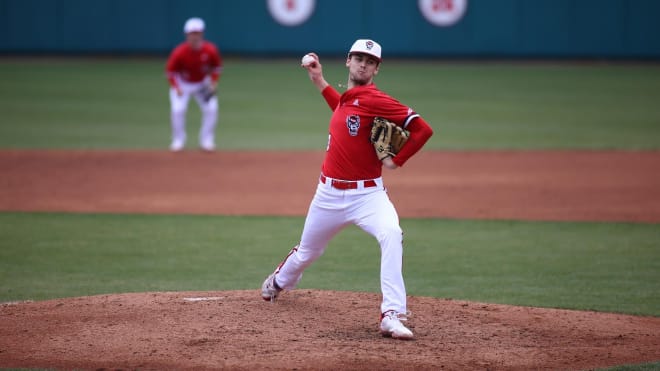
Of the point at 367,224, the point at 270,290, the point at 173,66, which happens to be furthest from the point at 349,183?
the point at 173,66

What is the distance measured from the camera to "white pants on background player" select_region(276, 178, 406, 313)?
19.7 ft

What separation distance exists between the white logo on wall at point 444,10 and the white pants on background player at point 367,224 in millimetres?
23524

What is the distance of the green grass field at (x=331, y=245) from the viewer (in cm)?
806

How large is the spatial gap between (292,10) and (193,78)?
13.9 meters

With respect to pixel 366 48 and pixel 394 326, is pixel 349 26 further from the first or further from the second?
pixel 394 326

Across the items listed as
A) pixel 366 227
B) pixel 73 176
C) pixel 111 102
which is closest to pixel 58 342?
pixel 366 227

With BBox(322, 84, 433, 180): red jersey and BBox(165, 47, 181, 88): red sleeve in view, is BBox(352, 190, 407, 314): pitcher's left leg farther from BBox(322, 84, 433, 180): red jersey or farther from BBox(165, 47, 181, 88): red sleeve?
BBox(165, 47, 181, 88): red sleeve

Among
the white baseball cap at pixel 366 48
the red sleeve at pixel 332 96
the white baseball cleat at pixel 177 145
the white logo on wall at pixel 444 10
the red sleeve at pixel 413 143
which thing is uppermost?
the white logo on wall at pixel 444 10

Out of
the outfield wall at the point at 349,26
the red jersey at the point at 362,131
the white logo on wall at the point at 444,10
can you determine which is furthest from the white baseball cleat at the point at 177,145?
the white logo on wall at the point at 444,10

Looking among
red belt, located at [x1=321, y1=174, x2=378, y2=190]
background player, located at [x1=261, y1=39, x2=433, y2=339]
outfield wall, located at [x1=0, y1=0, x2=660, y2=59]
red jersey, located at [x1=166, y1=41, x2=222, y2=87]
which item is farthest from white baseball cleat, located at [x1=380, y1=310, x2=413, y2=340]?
outfield wall, located at [x1=0, y1=0, x2=660, y2=59]

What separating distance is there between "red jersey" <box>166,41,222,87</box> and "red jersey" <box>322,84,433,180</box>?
982cm

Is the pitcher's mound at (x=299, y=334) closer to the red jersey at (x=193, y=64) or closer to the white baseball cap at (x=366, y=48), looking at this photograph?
the white baseball cap at (x=366, y=48)

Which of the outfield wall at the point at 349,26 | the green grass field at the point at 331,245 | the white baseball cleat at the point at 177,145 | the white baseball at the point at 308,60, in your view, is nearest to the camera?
the white baseball at the point at 308,60

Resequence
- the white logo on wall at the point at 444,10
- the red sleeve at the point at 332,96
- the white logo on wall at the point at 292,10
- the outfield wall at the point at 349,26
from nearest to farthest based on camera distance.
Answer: the red sleeve at the point at 332,96 < the outfield wall at the point at 349,26 < the white logo on wall at the point at 444,10 < the white logo on wall at the point at 292,10
